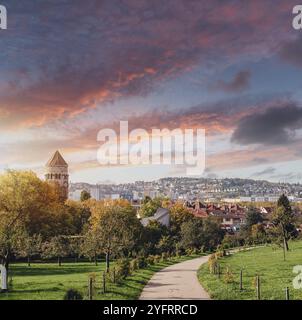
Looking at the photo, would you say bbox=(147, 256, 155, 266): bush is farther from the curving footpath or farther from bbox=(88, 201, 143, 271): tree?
bbox=(88, 201, 143, 271): tree

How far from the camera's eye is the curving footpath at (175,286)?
9.40m

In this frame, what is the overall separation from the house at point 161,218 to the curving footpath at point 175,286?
178 centimetres

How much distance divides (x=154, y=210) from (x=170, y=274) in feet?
12.9

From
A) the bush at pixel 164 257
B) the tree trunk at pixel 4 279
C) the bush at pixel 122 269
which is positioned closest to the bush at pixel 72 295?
the tree trunk at pixel 4 279

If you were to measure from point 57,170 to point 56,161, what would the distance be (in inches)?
11.8

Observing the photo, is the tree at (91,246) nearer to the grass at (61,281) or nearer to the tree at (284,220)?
the grass at (61,281)

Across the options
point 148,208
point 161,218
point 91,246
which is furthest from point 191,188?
point 161,218

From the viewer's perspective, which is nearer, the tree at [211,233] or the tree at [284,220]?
the tree at [211,233]

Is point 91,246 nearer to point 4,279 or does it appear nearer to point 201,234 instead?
point 4,279

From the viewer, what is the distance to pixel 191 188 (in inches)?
454
